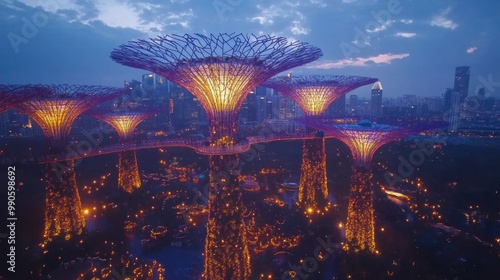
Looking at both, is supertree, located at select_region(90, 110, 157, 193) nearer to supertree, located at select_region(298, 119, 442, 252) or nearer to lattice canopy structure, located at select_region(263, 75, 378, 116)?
lattice canopy structure, located at select_region(263, 75, 378, 116)

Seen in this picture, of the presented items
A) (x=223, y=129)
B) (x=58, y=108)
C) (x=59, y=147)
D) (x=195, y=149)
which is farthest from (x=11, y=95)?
(x=223, y=129)

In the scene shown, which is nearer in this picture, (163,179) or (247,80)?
(247,80)

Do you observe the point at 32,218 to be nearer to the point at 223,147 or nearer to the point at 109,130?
the point at 223,147

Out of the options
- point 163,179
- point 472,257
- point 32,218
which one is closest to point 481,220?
point 472,257

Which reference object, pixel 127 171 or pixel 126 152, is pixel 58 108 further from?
pixel 127 171

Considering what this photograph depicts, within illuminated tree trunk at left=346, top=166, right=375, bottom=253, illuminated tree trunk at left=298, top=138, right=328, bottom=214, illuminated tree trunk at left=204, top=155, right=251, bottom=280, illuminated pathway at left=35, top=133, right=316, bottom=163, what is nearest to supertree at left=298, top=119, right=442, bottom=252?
illuminated tree trunk at left=346, top=166, right=375, bottom=253

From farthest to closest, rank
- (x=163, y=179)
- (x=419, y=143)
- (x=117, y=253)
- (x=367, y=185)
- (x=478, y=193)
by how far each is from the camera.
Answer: (x=419, y=143) → (x=163, y=179) → (x=478, y=193) → (x=117, y=253) → (x=367, y=185)

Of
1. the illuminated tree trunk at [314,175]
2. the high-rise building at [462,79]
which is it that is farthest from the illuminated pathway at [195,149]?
the high-rise building at [462,79]
